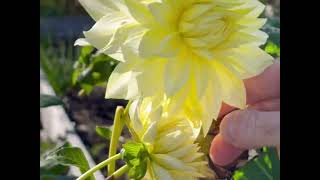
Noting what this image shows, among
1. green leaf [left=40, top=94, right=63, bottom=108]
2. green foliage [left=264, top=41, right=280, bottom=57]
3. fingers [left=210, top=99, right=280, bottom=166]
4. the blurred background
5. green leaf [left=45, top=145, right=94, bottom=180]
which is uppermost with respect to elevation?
fingers [left=210, top=99, right=280, bottom=166]

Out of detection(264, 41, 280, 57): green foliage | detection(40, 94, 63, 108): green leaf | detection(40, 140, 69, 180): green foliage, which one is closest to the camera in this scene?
detection(264, 41, 280, 57): green foliage

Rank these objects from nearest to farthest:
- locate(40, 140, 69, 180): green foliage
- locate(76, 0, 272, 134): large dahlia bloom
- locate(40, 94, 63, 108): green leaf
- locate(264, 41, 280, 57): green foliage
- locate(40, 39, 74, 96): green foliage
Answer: locate(76, 0, 272, 134): large dahlia bloom < locate(264, 41, 280, 57): green foliage < locate(40, 140, 69, 180): green foliage < locate(40, 94, 63, 108): green leaf < locate(40, 39, 74, 96): green foliage

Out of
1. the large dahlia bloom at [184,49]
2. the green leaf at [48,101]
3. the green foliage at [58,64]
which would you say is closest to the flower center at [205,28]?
the large dahlia bloom at [184,49]

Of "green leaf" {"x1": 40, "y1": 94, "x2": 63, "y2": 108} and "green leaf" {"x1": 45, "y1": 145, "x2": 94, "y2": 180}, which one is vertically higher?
"green leaf" {"x1": 45, "y1": 145, "x2": 94, "y2": 180}

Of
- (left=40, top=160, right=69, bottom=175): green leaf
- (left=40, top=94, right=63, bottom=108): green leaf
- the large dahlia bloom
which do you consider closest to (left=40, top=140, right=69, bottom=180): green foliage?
(left=40, top=160, right=69, bottom=175): green leaf

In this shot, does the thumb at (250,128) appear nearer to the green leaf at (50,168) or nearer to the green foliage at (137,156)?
the green foliage at (137,156)

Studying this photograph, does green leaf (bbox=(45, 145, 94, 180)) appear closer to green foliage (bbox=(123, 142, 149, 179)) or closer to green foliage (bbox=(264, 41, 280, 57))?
green foliage (bbox=(123, 142, 149, 179))

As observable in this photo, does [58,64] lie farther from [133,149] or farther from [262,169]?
[133,149]
